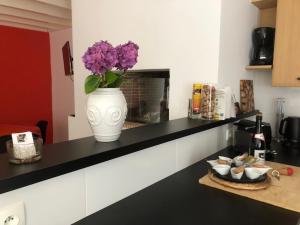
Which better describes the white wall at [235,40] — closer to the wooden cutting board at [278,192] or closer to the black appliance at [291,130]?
the black appliance at [291,130]

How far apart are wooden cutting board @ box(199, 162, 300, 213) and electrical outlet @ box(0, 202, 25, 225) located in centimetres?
67

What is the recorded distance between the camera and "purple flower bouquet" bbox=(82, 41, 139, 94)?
34.2 inches

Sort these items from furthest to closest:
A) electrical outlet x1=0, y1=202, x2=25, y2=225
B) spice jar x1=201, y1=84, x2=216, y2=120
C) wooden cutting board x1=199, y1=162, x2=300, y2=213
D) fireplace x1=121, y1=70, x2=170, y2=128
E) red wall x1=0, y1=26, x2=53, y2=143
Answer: red wall x1=0, y1=26, x2=53, y2=143 → fireplace x1=121, y1=70, x2=170, y2=128 → spice jar x1=201, y1=84, x2=216, y2=120 → wooden cutting board x1=199, y1=162, x2=300, y2=213 → electrical outlet x1=0, y1=202, x2=25, y2=225

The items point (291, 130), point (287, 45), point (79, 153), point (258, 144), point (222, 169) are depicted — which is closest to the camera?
point (79, 153)

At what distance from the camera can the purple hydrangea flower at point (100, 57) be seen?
2.84 feet

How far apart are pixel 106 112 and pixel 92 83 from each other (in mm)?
113

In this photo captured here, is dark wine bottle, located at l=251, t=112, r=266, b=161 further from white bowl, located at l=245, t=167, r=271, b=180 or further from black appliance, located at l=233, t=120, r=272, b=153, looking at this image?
white bowl, located at l=245, t=167, r=271, b=180

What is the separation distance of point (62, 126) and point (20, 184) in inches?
155

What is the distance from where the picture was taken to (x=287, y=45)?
1.62m

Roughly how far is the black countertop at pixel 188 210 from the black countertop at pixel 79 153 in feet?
0.60

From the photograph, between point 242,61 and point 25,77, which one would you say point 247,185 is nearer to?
point 242,61

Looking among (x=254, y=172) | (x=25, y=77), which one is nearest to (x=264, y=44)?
(x=254, y=172)

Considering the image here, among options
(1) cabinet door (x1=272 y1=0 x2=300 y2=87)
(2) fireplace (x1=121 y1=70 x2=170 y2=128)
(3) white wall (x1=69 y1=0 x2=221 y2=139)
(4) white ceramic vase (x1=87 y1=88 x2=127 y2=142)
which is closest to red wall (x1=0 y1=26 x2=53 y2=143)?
(3) white wall (x1=69 y1=0 x2=221 y2=139)

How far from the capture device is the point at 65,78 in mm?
4234
